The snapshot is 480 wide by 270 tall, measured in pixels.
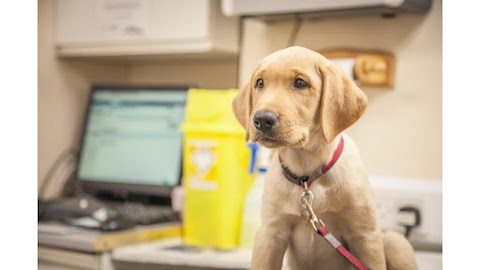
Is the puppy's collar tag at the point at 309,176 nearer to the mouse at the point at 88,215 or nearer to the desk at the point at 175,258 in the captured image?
the desk at the point at 175,258

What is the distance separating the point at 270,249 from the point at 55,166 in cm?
148

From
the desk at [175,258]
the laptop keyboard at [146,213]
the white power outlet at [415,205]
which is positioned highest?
the white power outlet at [415,205]

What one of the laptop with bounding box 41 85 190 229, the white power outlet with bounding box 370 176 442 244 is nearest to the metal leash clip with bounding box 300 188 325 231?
the white power outlet with bounding box 370 176 442 244

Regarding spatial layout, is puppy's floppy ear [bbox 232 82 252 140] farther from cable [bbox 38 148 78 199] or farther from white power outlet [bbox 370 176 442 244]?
cable [bbox 38 148 78 199]

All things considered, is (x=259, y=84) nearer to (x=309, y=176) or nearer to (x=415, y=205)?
(x=309, y=176)

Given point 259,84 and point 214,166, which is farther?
point 214,166

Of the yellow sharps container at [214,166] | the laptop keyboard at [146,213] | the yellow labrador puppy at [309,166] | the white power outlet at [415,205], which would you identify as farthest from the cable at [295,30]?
the yellow labrador puppy at [309,166]

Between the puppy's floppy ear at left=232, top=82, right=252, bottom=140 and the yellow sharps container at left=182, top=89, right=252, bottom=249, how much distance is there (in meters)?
0.73

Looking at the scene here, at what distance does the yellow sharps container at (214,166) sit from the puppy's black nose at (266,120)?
0.85 m

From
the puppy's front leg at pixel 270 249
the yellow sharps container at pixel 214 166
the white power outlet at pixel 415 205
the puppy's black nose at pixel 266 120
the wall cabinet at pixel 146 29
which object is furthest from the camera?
the wall cabinet at pixel 146 29

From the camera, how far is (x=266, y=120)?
76 centimetres

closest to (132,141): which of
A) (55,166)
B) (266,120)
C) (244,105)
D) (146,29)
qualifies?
(55,166)

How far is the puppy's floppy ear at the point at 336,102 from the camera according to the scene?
2.65 feet
